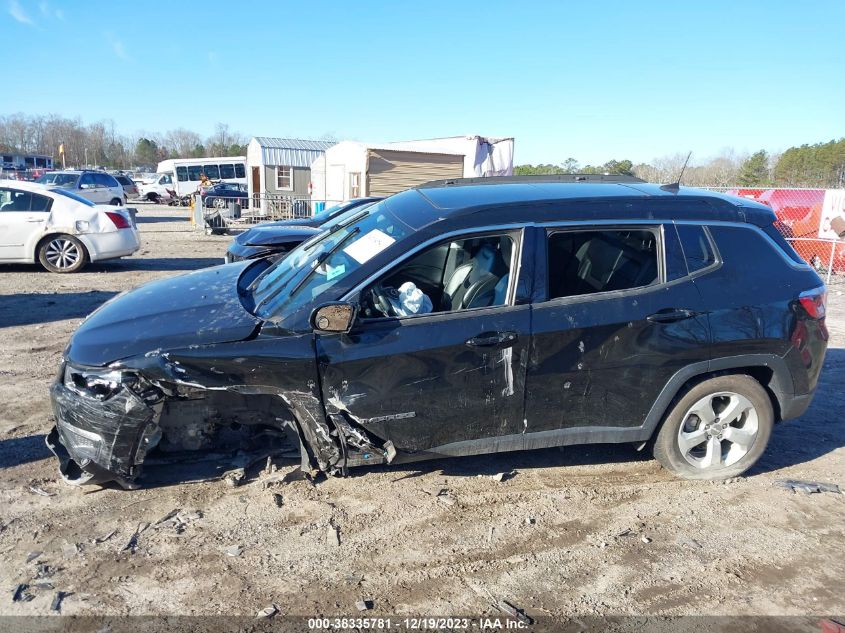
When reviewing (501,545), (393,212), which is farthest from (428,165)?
(501,545)

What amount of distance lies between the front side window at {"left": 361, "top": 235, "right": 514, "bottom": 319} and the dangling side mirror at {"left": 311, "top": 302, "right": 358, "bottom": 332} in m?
0.18

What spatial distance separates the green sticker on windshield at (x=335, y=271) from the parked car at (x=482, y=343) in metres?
0.02

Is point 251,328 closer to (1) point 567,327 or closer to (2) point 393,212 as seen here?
(2) point 393,212

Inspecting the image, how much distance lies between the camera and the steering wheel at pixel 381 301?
3771 mm

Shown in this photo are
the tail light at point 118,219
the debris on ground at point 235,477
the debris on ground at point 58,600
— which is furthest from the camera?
the tail light at point 118,219

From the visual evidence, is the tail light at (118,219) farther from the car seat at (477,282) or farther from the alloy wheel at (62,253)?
the car seat at (477,282)

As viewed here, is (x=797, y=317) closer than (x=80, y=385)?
No

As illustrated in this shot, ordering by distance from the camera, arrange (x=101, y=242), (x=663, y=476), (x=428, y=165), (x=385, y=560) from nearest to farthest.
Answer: (x=385, y=560) → (x=663, y=476) → (x=101, y=242) → (x=428, y=165)

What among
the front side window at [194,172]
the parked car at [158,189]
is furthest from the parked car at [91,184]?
the front side window at [194,172]

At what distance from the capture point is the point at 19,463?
4.20 meters

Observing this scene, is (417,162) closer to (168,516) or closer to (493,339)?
(493,339)

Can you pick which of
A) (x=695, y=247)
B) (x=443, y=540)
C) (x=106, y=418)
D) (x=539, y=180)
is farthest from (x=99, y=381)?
(x=695, y=247)

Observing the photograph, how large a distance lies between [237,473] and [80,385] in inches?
43.0

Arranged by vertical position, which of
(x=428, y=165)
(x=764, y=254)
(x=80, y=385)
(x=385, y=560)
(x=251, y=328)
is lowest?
(x=385, y=560)
